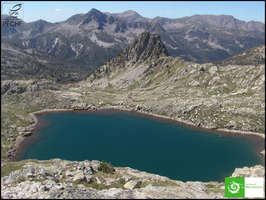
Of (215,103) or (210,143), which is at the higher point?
(215,103)

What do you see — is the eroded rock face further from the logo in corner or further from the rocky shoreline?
the rocky shoreline

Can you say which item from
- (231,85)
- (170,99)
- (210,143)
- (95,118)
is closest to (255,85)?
(231,85)

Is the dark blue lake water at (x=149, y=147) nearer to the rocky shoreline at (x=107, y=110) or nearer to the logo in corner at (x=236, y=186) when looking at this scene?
the rocky shoreline at (x=107, y=110)

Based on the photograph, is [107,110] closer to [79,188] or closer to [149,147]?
[149,147]

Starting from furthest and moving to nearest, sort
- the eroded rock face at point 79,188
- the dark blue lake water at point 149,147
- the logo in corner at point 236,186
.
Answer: the dark blue lake water at point 149,147, the eroded rock face at point 79,188, the logo in corner at point 236,186

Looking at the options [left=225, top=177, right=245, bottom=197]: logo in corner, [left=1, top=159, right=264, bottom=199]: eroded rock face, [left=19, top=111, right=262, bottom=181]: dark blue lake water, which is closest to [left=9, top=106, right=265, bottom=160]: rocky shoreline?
[left=19, top=111, right=262, bottom=181]: dark blue lake water

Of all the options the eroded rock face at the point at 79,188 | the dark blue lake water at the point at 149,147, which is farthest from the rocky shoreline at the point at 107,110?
the eroded rock face at the point at 79,188

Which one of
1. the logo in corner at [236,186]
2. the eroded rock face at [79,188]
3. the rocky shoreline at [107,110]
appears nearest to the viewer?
the logo in corner at [236,186]

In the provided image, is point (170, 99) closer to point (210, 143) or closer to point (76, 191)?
point (210, 143)

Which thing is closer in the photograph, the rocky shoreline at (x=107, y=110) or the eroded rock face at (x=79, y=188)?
the eroded rock face at (x=79, y=188)
